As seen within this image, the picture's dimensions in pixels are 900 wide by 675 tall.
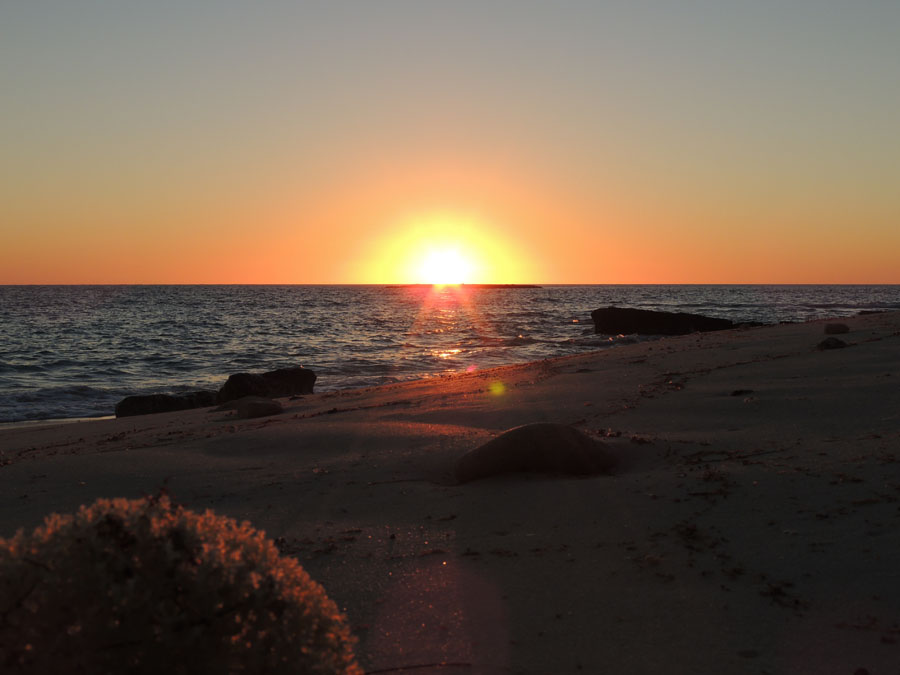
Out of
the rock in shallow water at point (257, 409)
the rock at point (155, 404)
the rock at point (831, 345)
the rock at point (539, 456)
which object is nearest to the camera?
the rock at point (539, 456)

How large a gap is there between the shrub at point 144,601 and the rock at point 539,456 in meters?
3.60

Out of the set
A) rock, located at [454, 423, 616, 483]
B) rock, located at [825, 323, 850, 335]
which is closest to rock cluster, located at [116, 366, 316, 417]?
rock, located at [454, 423, 616, 483]

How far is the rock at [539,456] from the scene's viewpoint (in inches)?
198

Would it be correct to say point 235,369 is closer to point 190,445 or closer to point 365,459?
point 190,445

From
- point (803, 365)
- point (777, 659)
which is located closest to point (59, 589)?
point (777, 659)

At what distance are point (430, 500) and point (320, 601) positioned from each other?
3.09m

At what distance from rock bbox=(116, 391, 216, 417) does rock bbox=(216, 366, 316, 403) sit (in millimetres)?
489

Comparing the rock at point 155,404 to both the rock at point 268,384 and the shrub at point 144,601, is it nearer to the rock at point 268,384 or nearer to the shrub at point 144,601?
the rock at point 268,384

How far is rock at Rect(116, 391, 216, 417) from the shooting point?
13.1m

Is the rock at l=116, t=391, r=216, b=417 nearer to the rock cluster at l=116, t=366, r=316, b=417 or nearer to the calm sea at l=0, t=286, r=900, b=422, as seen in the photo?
the rock cluster at l=116, t=366, r=316, b=417

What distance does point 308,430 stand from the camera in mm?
7211

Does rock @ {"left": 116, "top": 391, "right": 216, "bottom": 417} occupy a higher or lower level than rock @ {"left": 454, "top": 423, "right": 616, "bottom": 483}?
lower

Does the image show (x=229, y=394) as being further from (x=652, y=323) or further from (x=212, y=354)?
(x=652, y=323)

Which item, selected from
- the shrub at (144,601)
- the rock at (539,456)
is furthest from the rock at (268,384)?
the shrub at (144,601)
